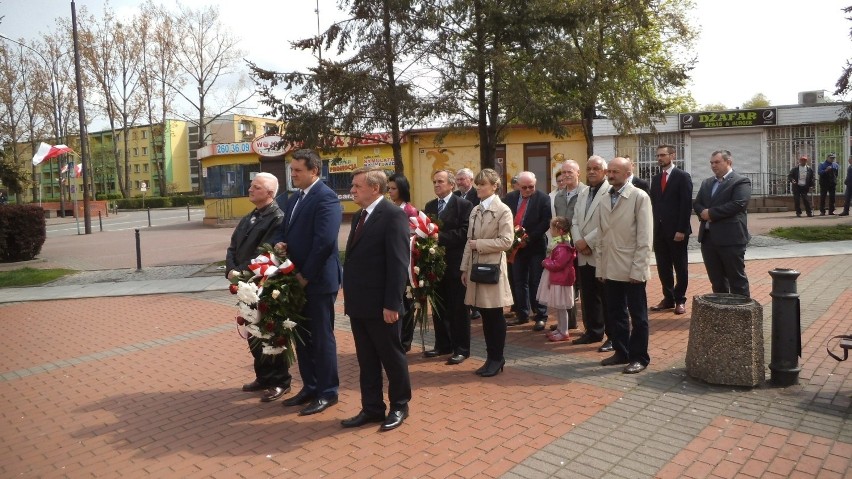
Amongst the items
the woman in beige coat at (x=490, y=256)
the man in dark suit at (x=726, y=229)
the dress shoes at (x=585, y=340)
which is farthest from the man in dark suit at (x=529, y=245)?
the man in dark suit at (x=726, y=229)

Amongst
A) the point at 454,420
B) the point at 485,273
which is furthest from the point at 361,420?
the point at 485,273

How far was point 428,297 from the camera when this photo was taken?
253 inches

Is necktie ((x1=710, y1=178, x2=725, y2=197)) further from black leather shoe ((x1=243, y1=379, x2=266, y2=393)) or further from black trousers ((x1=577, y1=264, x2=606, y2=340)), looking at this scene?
black leather shoe ((x1=243, y1=379, x2=266, y2=393))

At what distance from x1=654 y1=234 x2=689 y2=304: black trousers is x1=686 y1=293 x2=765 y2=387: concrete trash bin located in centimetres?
289

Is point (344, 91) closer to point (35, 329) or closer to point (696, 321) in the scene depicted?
point (35, 329)

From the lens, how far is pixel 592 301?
7.07m

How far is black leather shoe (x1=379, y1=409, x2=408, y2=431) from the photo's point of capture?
15.6ft

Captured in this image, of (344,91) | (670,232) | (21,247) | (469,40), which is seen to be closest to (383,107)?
(344,91)

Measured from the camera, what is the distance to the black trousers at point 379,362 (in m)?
4.79

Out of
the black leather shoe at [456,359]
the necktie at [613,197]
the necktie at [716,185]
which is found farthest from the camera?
the necktie at [716,185]

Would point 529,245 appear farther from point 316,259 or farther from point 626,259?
point 316,259

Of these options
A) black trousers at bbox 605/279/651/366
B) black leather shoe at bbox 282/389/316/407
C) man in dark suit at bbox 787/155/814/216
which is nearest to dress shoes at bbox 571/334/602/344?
black trousers at bbox 605/279/651/366

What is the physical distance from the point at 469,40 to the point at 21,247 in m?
13.7

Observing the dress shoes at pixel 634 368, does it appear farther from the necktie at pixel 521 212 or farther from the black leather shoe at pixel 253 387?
the black leather shoe at pixel 253 387
